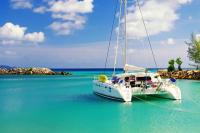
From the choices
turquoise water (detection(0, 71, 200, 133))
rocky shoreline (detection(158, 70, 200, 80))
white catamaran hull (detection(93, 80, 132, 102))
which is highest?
rocky shoreline (detection(158, 70, 200, 80))

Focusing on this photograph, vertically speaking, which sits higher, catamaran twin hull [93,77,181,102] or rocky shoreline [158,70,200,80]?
rocky shoreline [158,70,200,80]

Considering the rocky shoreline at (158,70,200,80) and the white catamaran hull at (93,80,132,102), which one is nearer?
the white catamaran hull at (93,80,132,102)

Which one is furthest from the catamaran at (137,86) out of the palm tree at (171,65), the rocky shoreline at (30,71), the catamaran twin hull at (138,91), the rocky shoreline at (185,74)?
the rocky shoreline at (30,71)

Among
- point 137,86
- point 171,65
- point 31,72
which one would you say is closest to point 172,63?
point 171,65

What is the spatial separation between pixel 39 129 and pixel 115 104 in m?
9.86

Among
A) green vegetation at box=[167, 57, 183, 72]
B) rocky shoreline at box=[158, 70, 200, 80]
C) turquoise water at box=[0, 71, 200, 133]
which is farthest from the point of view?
green vegetation at box=[167, 57, 183, 72]

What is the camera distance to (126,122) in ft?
68.1

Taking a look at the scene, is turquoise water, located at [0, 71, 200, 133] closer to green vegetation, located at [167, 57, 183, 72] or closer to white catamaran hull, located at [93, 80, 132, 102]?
white catamaran hull, located at [93, 80, 132, 102]

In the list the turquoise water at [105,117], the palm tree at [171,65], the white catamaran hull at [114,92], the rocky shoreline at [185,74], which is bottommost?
the turquoise water at [105,117]

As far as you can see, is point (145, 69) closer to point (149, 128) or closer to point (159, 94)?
point (159, 94)

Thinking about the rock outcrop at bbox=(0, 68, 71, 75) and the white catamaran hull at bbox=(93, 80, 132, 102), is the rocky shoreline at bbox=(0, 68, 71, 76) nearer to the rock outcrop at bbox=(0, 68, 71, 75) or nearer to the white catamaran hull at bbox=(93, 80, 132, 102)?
the rock outcrop at bbox=(0, 68, 71, 75)

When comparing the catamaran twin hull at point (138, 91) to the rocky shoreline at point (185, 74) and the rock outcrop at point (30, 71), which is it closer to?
the rocky shoreline at point (185, 74)

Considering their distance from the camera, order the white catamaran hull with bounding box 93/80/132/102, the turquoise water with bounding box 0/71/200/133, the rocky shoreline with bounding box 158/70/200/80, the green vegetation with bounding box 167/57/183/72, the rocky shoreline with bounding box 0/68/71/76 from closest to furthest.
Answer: the turquoise water with bounding box 0/71/200/133 → the white catamaran hull with bounding box 93/80/132/102 → the rocky shoreline with bounding box 158/70/200/80 → the green vegetation with bounding box 167/57/183/72 → the rocky shoreline with bounding box 0/68/71/76

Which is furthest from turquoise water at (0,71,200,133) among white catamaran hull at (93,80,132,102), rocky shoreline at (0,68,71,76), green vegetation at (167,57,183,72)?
rocky shoreline at (0,68,71,76)
